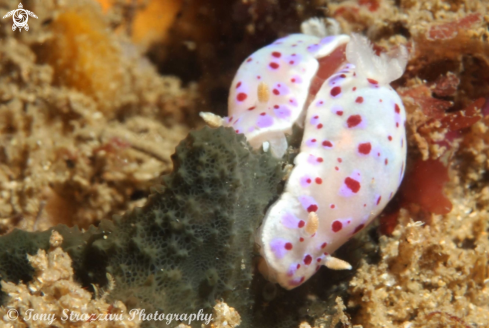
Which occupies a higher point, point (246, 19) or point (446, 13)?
point (246, 19)

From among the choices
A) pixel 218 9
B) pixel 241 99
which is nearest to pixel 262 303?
pixel 241 99

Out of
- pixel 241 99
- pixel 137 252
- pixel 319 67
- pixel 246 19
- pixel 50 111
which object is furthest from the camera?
pixel 246 19

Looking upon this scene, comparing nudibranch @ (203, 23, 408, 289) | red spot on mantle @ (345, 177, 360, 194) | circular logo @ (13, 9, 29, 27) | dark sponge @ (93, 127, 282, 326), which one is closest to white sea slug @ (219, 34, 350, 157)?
nudibranch @ (203, 23, 408, 289)

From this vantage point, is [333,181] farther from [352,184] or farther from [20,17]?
[20,17]

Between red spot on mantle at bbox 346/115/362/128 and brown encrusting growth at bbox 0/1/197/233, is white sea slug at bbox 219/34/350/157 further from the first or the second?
brown encrusting growth at bbox 0/1/197/233

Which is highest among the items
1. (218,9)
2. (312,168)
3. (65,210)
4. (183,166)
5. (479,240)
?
(218,9)

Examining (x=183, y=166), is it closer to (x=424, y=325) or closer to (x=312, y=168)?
(x=312, y=168)

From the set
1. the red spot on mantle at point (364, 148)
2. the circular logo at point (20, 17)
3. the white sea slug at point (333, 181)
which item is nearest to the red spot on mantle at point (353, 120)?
the white sea slug at point (333, 181)

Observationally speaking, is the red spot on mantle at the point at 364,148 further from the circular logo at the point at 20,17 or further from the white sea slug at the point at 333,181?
the circular logo at the point at 20,17
